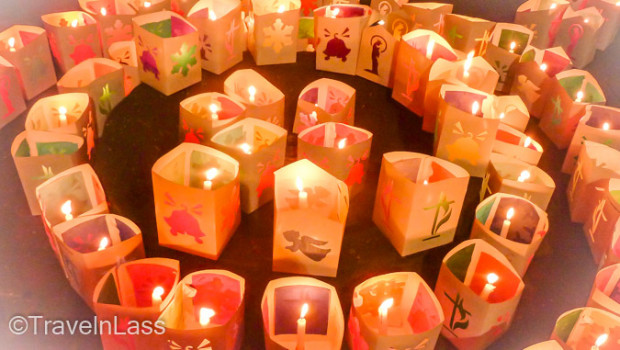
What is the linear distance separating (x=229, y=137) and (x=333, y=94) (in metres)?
0.46

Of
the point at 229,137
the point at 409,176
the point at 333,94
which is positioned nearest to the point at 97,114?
the point at 229,137

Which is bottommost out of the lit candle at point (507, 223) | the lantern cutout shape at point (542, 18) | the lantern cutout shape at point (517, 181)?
the lit candle at point (507, 223)

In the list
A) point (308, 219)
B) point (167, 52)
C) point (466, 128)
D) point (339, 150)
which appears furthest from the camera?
point (167, 52)

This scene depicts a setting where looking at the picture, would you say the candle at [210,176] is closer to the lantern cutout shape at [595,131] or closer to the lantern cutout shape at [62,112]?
the lantern cutout shape at [62,112]

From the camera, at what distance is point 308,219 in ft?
5.12

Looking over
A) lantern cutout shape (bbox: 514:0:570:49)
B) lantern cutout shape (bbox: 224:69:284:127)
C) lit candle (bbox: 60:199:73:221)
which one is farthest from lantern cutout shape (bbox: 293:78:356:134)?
lantern cutout shape (bbox: 514:0:570:49)

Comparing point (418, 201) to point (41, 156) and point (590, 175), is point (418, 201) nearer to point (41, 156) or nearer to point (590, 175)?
Result: point (590, 175)

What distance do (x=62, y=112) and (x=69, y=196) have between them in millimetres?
396

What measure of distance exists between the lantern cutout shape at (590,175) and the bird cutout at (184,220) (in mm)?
1171

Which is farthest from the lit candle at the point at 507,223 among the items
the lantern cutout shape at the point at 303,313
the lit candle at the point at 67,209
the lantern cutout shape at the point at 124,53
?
the lantern cutout shape at the point at 124,53

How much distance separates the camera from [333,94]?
2150 mm

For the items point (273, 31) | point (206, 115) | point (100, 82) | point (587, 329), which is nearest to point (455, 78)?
point (273, 31)

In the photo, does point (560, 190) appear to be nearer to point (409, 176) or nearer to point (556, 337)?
point (409, 176)

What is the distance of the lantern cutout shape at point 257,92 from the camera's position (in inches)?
80.2
